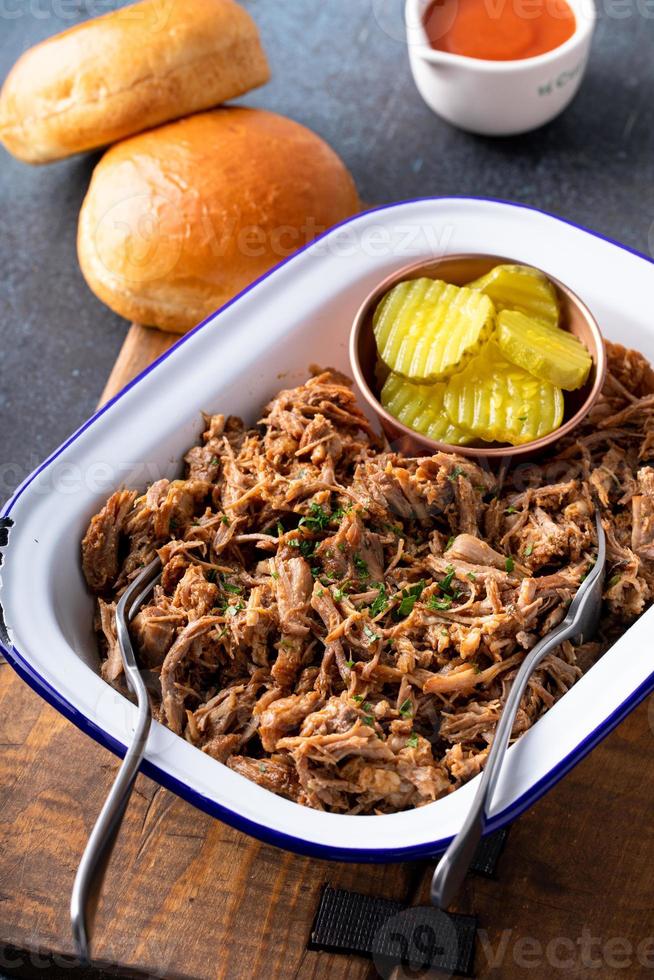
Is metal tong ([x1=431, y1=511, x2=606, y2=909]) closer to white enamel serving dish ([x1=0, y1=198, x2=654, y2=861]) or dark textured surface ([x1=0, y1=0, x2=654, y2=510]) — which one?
white enamel serving dish ([x1=0, y1=198, x2=654, y2=861])

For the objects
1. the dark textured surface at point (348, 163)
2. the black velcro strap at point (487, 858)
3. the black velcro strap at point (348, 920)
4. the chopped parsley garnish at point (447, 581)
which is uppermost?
the chopped parsley garnish at point (447, 581)

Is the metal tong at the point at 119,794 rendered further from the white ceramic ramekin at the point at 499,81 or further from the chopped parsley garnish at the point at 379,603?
the white ceramic ramekin at the point at 499,81

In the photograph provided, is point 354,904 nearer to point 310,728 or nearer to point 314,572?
point 310,728

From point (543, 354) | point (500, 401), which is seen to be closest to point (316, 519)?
point (500, 401)

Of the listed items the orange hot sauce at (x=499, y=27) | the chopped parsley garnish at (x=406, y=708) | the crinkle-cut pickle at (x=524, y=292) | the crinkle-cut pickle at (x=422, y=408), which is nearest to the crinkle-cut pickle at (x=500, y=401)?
the crinkle-cut pickle at (x=422, y=408)

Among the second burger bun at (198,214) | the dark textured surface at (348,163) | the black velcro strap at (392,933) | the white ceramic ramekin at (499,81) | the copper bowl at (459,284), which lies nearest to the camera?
the black velcro strap at (392,933)

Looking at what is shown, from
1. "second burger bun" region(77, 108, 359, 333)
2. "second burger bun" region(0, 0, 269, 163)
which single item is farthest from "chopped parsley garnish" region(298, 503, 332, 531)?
"second burger bun" region(0, 0, 269, 163)
